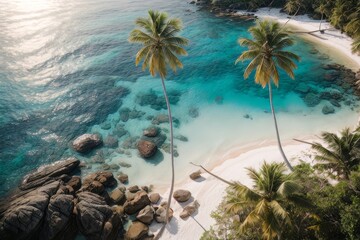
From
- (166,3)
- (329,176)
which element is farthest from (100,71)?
(166,3)

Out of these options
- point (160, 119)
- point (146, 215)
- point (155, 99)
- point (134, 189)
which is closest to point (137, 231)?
point (146, 215)

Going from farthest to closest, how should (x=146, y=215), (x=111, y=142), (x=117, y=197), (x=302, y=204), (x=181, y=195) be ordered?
(x=111, y=142)
(x=117, y=197)
(x=181, y=195)
(x=146, y=215)
(x=302, y=204)

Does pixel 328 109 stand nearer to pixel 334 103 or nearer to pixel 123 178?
pixel 334 103

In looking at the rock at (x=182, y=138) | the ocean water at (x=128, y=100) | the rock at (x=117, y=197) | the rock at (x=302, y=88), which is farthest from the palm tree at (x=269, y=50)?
A: the rock at (x=302, y=88)

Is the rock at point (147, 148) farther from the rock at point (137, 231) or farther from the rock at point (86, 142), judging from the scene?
the rock at point (137, 231)

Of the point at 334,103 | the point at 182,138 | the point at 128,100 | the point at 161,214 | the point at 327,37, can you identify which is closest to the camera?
the point at 161,214

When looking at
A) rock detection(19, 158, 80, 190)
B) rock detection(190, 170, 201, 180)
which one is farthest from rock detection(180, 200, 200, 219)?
rock detection(19, 158, 80, 190)

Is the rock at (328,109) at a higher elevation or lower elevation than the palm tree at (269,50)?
lower
